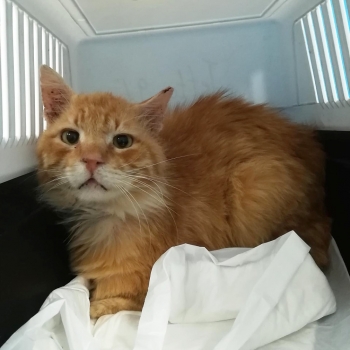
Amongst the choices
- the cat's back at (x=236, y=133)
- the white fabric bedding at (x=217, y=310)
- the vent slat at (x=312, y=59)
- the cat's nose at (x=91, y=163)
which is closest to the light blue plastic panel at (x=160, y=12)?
the vent slat at (x=312, y=59)

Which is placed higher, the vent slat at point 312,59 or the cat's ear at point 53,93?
the vent slat at point 312,59

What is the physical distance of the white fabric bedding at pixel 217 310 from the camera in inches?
42.7

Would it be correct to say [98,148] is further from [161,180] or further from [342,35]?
[342,35]

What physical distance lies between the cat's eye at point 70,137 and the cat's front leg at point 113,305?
491 millimetres

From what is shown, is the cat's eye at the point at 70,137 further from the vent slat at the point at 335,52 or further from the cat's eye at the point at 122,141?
the vent slat at the point at 335,52

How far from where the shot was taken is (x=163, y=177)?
1342mm

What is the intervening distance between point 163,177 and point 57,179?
0.33m

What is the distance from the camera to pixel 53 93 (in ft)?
4.38

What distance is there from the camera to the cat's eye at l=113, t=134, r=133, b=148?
1.30 meters

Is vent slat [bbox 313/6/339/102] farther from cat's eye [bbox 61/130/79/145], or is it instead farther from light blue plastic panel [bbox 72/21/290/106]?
cat's eye [bbox 61/130/79/145]

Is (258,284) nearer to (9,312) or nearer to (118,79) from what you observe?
(9,312)

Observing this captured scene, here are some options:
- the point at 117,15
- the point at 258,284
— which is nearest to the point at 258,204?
the point at 258,284

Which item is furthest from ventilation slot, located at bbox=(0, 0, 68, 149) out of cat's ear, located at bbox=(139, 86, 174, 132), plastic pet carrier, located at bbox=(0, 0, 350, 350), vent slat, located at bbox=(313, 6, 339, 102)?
vent slat, located at bbox=(313, 6, 339, 102)

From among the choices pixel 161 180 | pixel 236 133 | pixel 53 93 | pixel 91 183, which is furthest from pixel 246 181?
pixel 53 93
